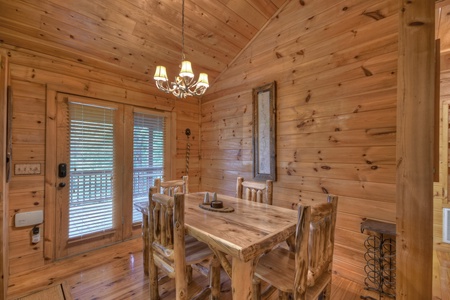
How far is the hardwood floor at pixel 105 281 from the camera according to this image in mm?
1954

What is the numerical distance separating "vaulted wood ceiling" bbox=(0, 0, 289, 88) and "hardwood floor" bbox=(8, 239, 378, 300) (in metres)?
2.50

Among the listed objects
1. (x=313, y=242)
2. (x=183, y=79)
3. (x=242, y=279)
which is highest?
(x=183, y=79)

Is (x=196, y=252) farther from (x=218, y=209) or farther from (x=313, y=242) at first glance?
(x=313, y=242)

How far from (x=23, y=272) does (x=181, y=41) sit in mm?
3306

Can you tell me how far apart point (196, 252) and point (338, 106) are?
2.04 metres

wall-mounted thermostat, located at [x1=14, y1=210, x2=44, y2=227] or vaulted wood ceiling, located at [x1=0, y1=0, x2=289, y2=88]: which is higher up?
vaulted wood ceiling, located at [x1=0, y1=0, x2=289, y2=88]

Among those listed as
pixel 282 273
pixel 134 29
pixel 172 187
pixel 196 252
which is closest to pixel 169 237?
pixel 196 252

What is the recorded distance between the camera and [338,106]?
2.26 metres

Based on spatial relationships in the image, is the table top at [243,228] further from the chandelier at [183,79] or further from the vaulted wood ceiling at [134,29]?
the vaulted wood ceiling at [134,29]

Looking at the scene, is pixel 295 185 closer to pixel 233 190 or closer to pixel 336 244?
pixel 336 244

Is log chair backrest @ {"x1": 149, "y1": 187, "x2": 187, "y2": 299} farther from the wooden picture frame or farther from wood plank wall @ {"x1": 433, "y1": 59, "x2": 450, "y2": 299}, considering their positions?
wood plank wall @ {"x1": 433, "y1": 59, "x2": 450, "y2": 299}

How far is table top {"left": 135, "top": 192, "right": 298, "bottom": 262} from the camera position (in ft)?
4.00

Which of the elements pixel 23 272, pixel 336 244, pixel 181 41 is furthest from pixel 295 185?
pixel 23 272

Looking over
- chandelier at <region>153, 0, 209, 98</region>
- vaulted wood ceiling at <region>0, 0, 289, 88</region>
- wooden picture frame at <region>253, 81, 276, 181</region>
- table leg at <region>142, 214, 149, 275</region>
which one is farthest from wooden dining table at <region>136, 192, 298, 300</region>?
vaulted wood ceiling at <region>0, 0, 289, 88</region>
